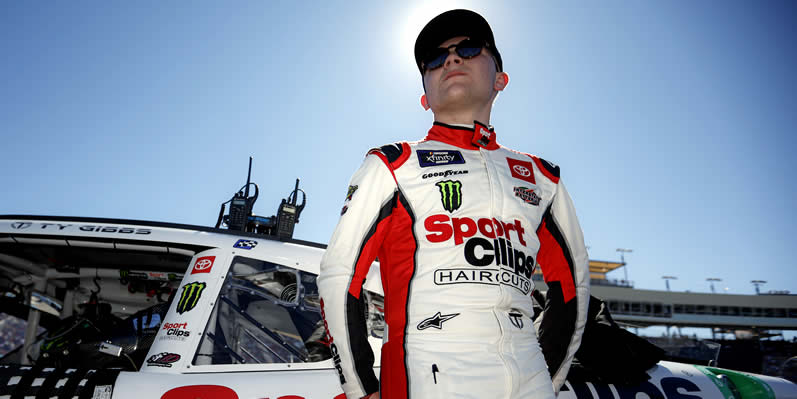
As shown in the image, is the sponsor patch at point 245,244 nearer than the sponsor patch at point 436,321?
No

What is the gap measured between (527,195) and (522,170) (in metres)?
0.13

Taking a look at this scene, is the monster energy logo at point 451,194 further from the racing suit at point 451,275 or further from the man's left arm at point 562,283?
the man's left arm at point 562,283

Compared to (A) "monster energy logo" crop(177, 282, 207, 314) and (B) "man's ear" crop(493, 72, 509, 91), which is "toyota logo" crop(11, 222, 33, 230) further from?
(B) "man's ear" crop(493, 72, 509, 91)

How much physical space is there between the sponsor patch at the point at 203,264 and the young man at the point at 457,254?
3.93 ft

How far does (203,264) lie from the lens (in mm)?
2244

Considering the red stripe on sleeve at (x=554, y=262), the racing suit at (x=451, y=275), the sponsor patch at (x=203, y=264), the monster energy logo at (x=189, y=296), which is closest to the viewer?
the racing suit at (x=451, y=275)

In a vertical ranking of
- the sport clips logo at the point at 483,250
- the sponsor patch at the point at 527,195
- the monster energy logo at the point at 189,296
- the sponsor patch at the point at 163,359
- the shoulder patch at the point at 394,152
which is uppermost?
the shoulder patch at the point at 394,152

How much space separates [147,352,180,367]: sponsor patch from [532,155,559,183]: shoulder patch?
1.68 m

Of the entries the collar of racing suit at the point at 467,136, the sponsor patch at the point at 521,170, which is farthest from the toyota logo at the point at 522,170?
the collar of racing suit at the point at 467,136

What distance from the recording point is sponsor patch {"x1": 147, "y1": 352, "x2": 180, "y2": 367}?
5.97ft

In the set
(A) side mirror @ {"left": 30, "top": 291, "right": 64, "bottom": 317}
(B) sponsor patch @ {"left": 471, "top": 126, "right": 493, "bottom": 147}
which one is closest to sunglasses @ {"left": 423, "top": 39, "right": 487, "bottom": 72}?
(B) sponsor patch @ {"left": 471, "top": 126, "right": 493, "bottom": 147}

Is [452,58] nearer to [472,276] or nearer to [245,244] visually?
[472,276]

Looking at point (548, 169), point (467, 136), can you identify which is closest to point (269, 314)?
point (467, 136)

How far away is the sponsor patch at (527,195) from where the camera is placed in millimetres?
1451
